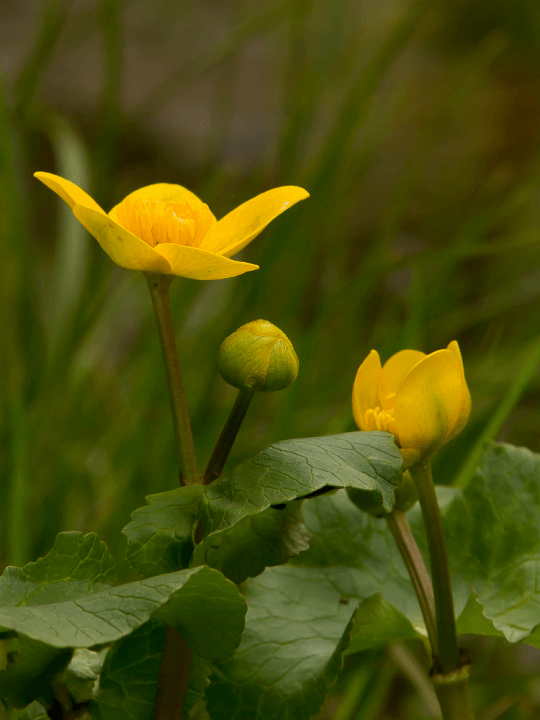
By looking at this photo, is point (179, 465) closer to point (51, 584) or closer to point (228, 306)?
point (51, 584)

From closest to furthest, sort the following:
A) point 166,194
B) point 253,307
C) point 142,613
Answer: point 142,613, point 166,194, point 253,307

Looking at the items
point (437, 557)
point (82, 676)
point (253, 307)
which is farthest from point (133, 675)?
point (253, 307)

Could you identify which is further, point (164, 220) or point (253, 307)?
point (253, 307)

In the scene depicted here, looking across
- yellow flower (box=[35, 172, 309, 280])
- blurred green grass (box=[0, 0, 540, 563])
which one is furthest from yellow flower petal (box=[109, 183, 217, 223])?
blurred green grass (box=[0, 0, 540, 563])

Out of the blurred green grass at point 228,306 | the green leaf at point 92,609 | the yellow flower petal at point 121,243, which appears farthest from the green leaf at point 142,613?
the blurred green grass at point 228,306

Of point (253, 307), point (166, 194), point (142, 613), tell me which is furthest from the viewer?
point (253, 307)

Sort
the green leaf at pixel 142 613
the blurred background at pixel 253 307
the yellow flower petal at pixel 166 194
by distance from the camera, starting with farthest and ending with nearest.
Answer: the blurred background at pixel 253 307 → the yellow flower petal at pixel 166 194 → the green leaf at pixel 142 613

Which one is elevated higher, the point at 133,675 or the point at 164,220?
the point at 164,220

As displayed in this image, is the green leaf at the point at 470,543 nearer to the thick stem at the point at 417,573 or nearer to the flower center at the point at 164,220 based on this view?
the thick stem at the point at 417,573
